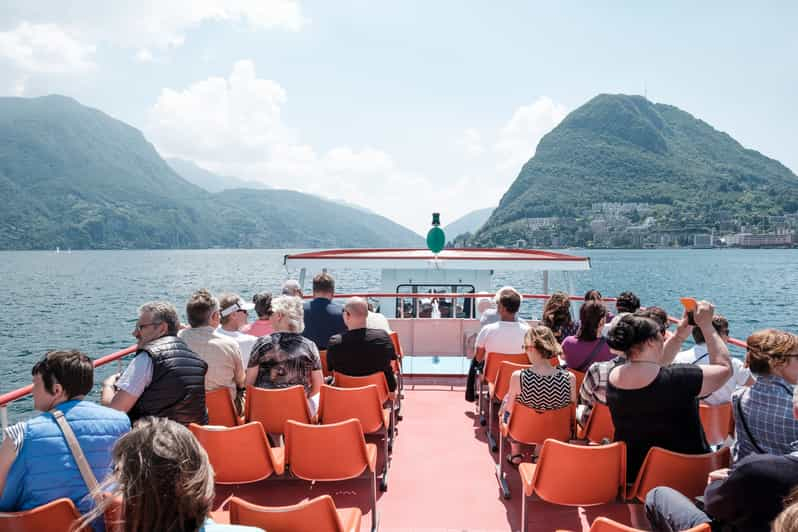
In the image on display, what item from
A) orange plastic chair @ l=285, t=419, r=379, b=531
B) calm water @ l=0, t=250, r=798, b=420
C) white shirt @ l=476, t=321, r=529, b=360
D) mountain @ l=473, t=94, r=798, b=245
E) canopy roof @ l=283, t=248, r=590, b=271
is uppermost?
mountain @ l=473, t=94, r=798, b=245

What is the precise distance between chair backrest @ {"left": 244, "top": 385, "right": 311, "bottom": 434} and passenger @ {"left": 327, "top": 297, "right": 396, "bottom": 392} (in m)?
0.70

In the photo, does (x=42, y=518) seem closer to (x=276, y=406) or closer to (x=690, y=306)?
(x=276, y=406)

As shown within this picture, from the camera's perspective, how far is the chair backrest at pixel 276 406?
11.8 ft

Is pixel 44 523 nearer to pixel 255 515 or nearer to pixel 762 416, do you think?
Answer: pixel 255 515

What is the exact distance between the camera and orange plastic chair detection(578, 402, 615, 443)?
3396 mm

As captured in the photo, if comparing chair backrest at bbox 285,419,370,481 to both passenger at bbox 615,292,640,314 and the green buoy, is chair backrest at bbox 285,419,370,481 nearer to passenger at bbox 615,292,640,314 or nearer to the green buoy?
passenger at bbox 615,292,640,314

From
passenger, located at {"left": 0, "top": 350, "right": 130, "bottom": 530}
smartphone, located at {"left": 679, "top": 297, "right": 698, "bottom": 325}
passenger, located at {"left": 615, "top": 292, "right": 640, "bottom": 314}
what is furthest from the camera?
passenger, located at {"left": 615, "top": 292, "right": 640, "bottom": 314}

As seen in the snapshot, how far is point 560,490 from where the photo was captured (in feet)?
9.03

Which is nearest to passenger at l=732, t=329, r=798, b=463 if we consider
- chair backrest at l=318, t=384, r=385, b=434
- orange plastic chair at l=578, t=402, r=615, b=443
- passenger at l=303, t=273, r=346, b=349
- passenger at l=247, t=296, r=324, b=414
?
orange plastic chair at l=578, t=402, r=615, b=443

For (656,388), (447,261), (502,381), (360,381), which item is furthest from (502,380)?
(447,261)

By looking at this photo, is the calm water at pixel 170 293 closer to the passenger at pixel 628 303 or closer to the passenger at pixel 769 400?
the passenger at pixel 628 303

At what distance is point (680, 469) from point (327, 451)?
1.91 meters

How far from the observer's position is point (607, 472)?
8.85ft

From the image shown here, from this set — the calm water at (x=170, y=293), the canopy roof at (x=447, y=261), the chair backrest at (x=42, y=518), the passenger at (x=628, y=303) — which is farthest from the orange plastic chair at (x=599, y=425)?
the calm water at (x=170, y=293)
